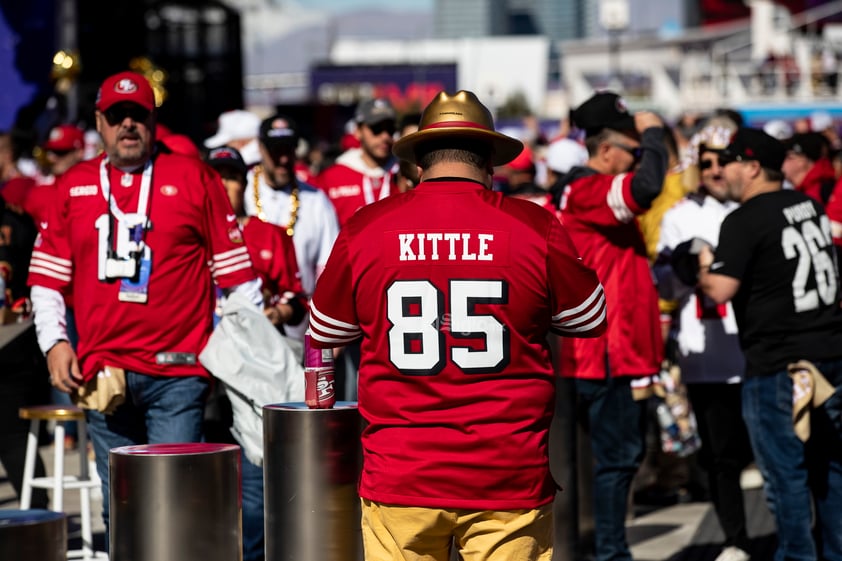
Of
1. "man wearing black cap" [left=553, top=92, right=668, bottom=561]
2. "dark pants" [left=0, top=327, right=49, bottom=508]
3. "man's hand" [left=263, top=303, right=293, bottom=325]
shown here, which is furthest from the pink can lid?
"man wearing black cap" [left=553, top=92, right=668, bottom=561]

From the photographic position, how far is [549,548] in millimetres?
4543

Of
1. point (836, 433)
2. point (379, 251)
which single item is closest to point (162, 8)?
point (836, 433)

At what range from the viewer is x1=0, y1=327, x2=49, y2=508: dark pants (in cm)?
693

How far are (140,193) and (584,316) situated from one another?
7.13 feet

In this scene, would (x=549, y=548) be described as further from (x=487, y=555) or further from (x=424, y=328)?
(x=424, y=328)

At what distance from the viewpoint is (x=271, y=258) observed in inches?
295

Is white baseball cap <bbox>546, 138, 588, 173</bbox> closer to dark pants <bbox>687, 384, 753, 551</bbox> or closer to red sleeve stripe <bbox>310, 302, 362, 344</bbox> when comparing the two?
dark pants <bbox>687, 384, 753, 551</bbox>

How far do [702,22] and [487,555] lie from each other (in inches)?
3300

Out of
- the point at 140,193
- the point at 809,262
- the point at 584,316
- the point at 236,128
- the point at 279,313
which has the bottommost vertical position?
the point at 584,316

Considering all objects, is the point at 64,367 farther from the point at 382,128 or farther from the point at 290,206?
the point at 382,128

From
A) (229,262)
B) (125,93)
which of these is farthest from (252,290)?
(125,93)

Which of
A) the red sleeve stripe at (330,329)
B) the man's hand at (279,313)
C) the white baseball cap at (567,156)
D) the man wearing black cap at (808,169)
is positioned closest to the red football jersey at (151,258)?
the man's hand at (279,313)

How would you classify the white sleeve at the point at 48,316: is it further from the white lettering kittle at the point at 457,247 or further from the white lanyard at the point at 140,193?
the white lettering kittle at the point at 457,247

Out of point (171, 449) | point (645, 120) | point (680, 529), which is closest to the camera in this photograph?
point (171, 449)
